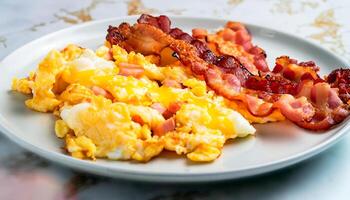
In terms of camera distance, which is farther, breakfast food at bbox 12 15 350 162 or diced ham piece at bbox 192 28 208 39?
diced ham piece at bbox 192 28 208 39

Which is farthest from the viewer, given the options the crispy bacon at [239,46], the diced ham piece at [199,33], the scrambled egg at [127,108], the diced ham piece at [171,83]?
the diced ham piece at [199,33]

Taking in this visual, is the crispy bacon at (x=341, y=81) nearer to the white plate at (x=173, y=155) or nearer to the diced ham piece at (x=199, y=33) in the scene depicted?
the white plate at (x=173, y=155)

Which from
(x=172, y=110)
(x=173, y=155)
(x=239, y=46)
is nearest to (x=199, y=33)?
(x=239, y=46)

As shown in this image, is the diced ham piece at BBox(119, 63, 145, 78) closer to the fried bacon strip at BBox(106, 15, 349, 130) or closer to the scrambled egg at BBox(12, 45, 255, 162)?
the scrambled egg at BBox(12, 45, 255, 162)

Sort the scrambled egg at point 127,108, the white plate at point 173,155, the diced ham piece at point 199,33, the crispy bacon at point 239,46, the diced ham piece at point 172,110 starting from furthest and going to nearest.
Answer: the diced ham piece at point 199,33, the crispy bacon at point 239,46, the diced ham piece at point 172,110, the scrambled egg at point 127,108, the white plate at point 173,155

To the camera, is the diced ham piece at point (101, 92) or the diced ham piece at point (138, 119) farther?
the diced ham piece at point (101, 92)

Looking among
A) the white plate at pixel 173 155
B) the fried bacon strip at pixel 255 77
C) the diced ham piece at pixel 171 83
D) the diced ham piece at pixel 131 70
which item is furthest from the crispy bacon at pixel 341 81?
the diced ham piece at pixel 131 70

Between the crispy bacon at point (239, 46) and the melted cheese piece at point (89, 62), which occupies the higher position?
the melted cheese piece at point (89, 62)

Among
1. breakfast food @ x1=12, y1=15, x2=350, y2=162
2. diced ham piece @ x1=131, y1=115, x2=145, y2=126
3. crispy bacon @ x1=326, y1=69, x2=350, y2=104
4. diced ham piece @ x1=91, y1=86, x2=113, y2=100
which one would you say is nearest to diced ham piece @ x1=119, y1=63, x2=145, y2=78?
breakfast food @ x1=12, y1=15, x2=350, y2=162
